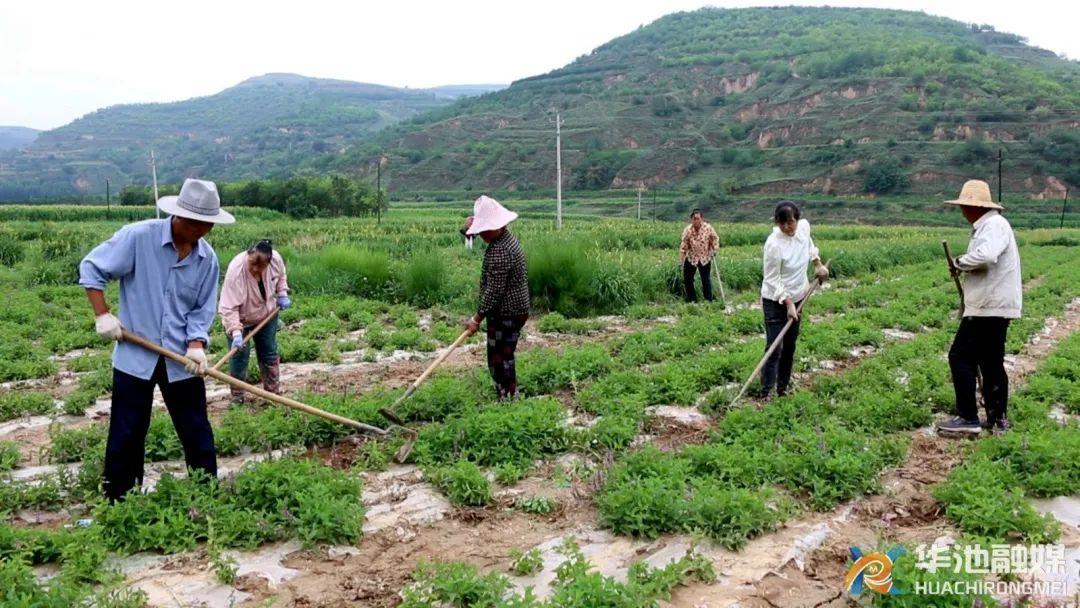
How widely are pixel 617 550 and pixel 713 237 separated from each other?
31.3 feet

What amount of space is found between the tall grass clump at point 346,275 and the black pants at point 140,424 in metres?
8.60

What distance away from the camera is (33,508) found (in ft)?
14.4

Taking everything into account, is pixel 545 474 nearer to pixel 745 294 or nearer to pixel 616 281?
pixel 616 281

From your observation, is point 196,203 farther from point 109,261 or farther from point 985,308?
point 985,308

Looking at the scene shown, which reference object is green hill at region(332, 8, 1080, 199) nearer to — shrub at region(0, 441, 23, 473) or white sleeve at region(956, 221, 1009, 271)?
white sleeve at region(956, 221, 1009, 271)

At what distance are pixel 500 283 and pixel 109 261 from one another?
3.10m

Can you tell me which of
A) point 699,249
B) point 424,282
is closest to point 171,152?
point 424,282

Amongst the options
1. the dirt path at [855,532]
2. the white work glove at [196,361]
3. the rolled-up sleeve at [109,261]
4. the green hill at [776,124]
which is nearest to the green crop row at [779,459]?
the dirt path at [855,532]

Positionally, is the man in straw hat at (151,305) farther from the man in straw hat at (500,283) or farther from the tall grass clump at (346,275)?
the tall grass clump at (346,275)

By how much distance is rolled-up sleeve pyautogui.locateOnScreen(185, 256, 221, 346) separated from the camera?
425 centimetres

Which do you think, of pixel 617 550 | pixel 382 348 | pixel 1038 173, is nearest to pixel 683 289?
pixel 382 348

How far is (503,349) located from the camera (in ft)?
21.1

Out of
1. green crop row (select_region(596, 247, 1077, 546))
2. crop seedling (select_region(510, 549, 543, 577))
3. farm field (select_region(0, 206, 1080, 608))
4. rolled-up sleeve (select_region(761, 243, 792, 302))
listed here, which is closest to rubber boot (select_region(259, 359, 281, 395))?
farm field (select_region(0, 206, 1080, 608))

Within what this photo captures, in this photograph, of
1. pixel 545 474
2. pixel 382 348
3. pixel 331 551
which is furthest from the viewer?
pixel 382 348
